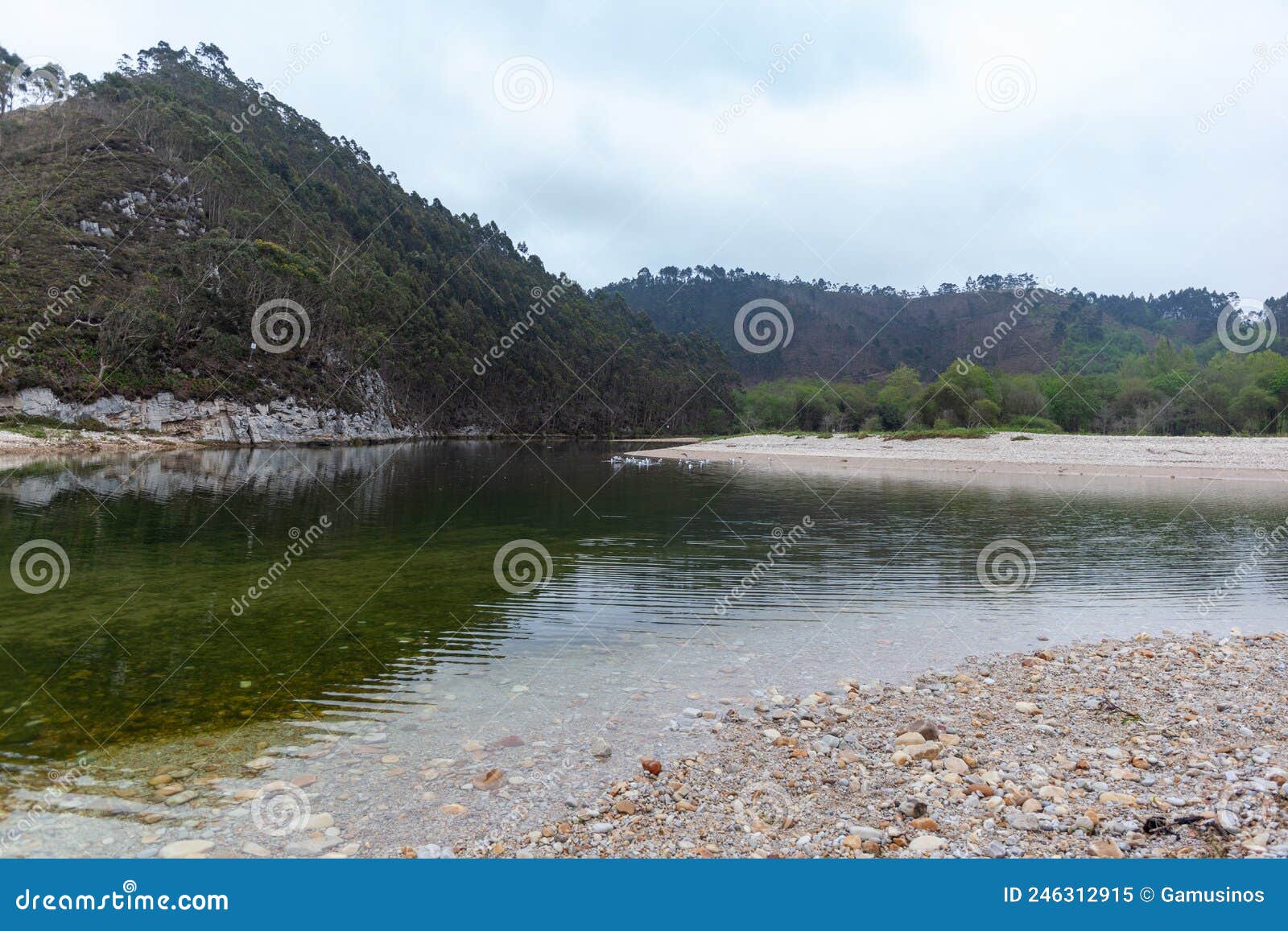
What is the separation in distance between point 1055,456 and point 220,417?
251ft

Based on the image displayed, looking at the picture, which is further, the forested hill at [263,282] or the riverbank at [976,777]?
the forested hill at [263,282]

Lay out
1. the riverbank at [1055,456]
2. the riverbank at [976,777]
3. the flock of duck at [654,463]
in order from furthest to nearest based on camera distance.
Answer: the flock of duck at [654,463]
the riverbank at [1055,456]
the riverbank at [976,777]

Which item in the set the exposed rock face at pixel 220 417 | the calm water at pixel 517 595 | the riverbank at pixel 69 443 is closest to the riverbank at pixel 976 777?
the calm water at pixel 517 595

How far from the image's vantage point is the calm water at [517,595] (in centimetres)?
914

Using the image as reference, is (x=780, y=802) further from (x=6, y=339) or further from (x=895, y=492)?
(x=6, y=339)

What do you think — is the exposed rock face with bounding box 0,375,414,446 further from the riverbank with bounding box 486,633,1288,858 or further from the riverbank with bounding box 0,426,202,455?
the riverbank with bounding box 486,633,1288,858

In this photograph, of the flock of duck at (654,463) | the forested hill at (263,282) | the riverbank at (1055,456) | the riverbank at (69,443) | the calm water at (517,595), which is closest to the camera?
the calm water at (517,595)

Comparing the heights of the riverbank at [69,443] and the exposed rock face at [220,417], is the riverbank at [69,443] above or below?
below

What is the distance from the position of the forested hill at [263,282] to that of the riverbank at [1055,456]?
30800mm

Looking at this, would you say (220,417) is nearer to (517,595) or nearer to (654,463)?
(654,463)

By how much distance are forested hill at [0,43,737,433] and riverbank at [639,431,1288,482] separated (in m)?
30.8

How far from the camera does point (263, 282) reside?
281 ft

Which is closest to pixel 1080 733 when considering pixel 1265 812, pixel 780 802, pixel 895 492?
pixel 1265 812

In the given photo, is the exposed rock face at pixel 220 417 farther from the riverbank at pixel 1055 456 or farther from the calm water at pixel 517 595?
the riverbank at pixel 1055 456
